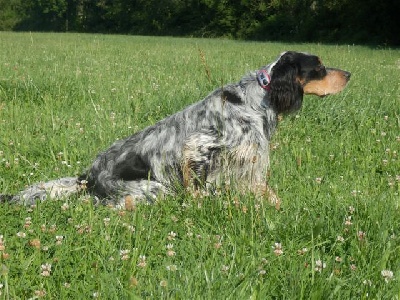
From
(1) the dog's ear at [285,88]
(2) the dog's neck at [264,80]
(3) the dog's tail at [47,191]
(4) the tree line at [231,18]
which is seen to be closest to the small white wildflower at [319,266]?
(3) the dog's tail at [47,191]

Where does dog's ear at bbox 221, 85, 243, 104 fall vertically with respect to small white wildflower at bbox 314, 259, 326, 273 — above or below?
above

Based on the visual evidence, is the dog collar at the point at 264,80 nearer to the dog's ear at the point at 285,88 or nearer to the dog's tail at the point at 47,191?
the dog's ear at the point at 285,88

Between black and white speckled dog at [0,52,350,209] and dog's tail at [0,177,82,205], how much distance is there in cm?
2

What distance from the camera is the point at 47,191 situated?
4.21 m

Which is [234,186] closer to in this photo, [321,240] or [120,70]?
[321,240]

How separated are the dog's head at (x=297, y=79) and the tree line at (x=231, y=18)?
3036 cm

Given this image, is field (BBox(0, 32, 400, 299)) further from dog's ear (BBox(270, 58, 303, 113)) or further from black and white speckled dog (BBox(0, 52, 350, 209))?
dog's ear (BBox(270, 58, 303, 113))

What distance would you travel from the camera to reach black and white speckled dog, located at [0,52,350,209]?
4.86m

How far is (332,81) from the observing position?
5.67 metres

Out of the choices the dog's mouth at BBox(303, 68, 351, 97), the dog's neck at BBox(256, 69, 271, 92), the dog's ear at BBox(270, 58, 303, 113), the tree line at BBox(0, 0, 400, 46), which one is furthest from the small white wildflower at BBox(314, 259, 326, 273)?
the tree line at BBox(0, 0, 400, 46)

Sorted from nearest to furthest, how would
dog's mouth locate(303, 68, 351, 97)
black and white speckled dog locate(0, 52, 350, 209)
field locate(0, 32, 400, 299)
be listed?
field locate(0, 32, 400, 299) < black and white speckled dog locate(0, 52, 350, 209) < dog's mouth locate(303, 68, 351, 97)

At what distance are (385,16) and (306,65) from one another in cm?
3303

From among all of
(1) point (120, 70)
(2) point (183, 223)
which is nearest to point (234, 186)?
(2) point (183, 223)

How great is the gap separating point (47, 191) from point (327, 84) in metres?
3.05
